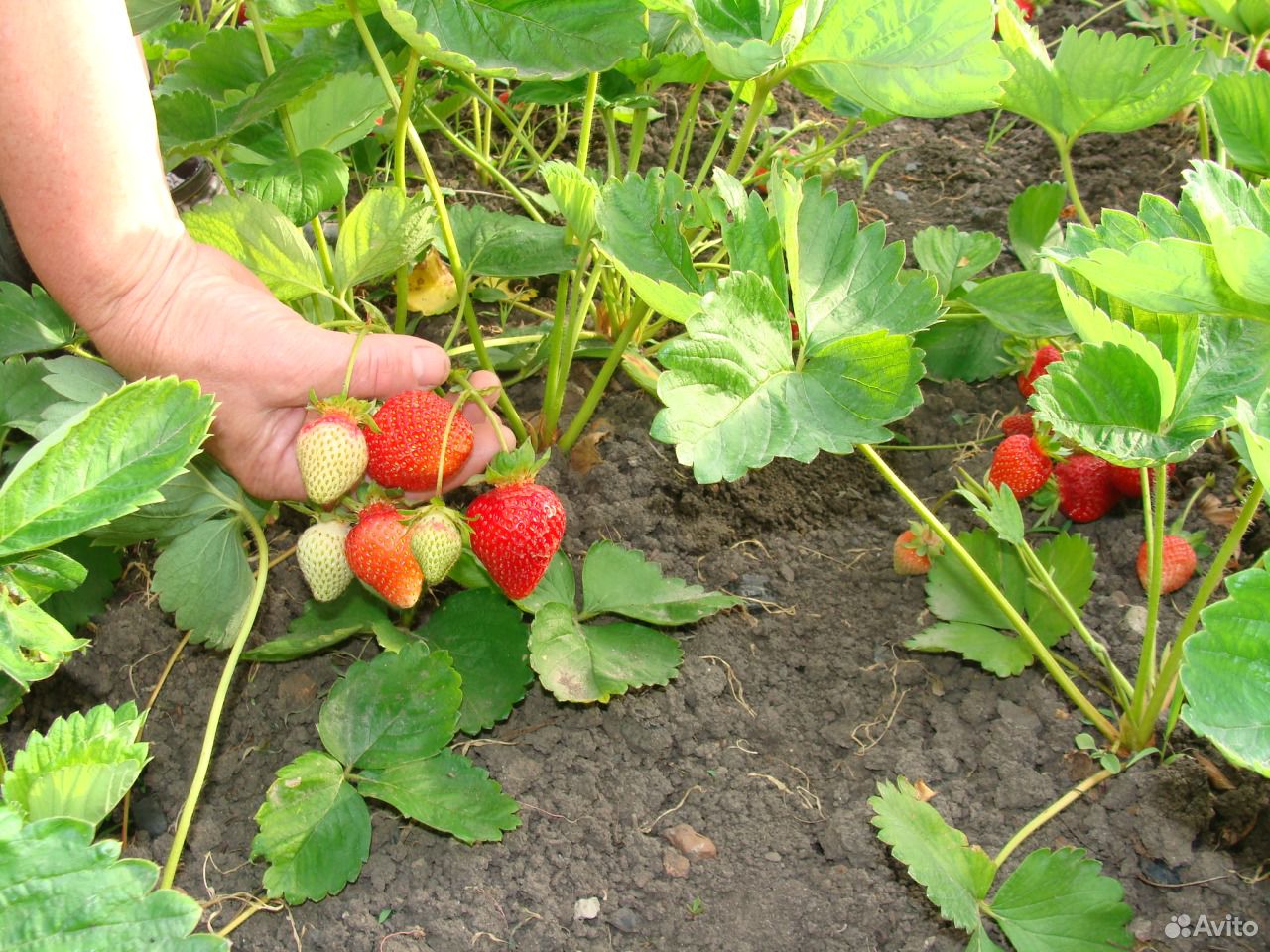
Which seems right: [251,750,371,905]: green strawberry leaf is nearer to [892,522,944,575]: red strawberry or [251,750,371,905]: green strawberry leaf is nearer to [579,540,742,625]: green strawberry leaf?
[579,540,742,625]: green strawberry leaf

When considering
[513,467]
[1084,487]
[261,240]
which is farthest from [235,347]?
[1084,487]

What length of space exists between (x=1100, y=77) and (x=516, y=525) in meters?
0.90

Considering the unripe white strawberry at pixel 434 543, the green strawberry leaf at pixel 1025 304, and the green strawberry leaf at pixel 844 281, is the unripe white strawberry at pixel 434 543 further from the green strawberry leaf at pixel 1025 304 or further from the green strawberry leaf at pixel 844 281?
the green strawberry leaf at pixel 1025 304

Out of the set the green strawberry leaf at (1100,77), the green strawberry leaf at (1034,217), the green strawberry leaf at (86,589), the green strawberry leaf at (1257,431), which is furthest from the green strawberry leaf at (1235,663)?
the green strawberry leaf at (86,589)

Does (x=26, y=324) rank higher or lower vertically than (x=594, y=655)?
higher

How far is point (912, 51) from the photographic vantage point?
101cm

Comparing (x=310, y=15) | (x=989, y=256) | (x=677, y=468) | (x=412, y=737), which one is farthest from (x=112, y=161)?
(x=989, y=256)

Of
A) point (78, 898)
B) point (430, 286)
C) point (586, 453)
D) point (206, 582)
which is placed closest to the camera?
point (78, 898)

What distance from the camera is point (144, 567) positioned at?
1.37 m

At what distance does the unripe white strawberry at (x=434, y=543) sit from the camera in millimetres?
1051

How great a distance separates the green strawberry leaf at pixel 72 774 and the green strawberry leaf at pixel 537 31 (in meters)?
0.69

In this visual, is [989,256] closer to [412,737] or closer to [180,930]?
[412,737]

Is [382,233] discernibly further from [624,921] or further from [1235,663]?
[1235,663]

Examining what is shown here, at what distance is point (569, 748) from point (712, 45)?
2.34ft
